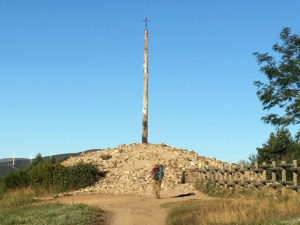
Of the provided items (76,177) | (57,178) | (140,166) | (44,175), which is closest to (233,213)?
(76,177)

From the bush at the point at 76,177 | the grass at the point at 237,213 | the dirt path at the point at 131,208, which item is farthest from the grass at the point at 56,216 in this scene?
the bush at the point at 76,177

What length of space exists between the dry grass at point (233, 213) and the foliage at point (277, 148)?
47.1 feet

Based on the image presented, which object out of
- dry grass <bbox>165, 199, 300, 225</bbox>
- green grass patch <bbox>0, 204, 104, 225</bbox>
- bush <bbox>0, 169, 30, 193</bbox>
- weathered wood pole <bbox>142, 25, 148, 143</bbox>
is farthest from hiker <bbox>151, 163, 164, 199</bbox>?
weathered wood pole <bbox>142, 25, 148, 143</bbox>

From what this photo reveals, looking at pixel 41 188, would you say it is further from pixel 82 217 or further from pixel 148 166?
pixel 82 217

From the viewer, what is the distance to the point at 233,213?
16.1 metres

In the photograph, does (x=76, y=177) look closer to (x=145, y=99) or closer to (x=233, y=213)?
(x=145, y=99)

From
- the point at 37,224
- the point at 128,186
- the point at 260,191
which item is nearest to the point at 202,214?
the point at 37,224

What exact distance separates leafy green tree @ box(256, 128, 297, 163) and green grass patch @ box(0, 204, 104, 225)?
1768 cm

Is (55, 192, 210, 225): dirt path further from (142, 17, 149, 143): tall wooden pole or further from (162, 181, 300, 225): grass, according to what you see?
(142, 17, 149, 143): tall wooden pole

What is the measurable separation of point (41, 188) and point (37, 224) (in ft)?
47.5

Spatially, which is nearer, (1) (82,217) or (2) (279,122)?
(1) (82,217)

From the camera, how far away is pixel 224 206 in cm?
1842

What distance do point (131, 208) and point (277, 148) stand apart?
1623 centimetres

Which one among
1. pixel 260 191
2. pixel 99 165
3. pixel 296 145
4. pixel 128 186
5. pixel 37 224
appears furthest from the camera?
pixel 99 165
